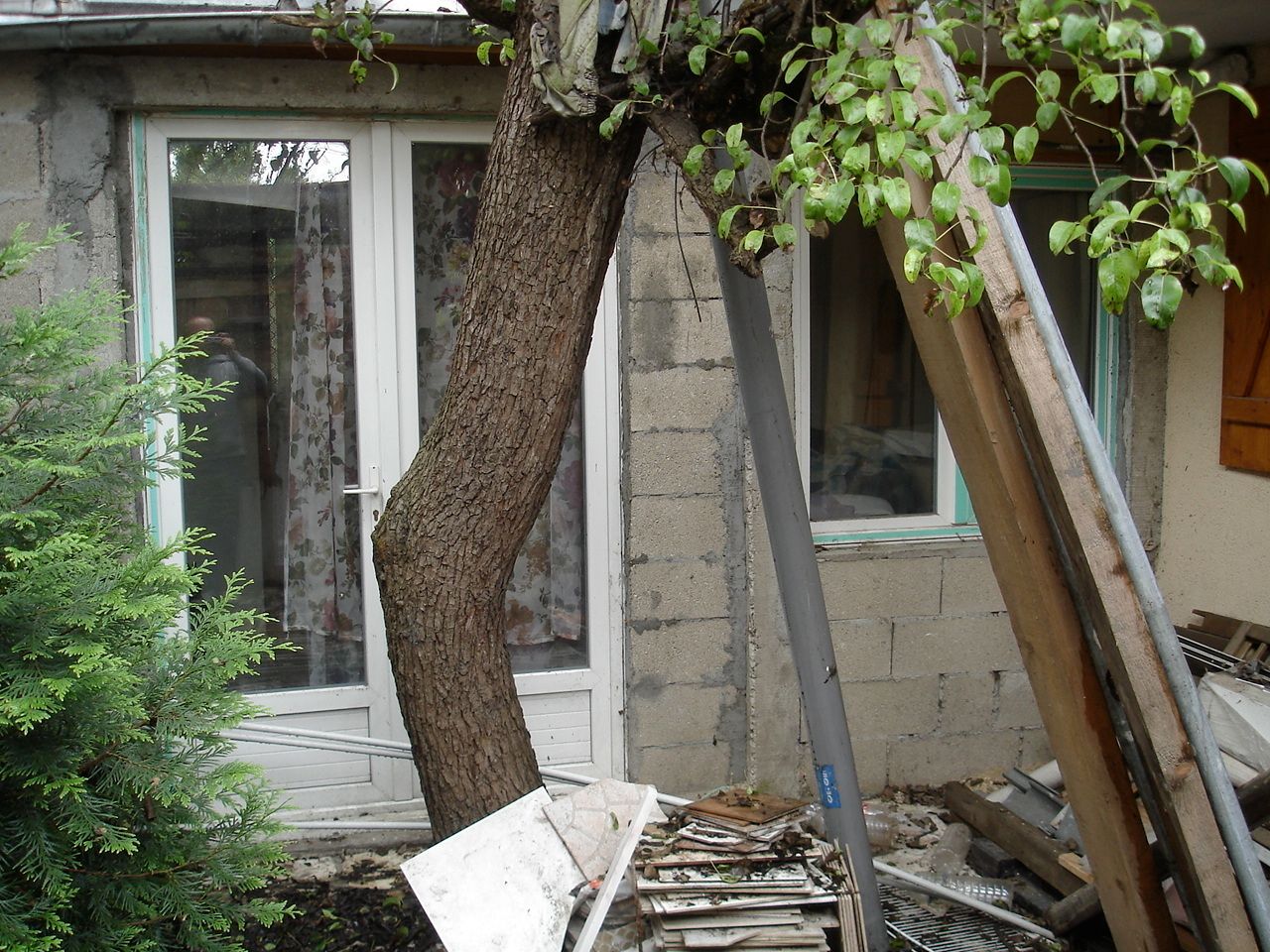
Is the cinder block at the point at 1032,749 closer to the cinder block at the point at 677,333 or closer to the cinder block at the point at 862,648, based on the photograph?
the cinder block at the point at 862,648

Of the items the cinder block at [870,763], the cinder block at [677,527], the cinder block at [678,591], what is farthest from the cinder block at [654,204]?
the cinder block at [870,763]

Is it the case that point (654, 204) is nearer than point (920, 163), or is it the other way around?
point (920, 163)

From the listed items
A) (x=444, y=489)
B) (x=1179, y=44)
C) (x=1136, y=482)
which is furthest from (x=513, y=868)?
(x=1179, y=44)

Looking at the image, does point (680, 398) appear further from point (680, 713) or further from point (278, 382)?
point (278, 382)

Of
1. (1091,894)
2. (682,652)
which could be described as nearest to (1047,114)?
(1091,894)

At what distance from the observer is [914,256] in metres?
1.84

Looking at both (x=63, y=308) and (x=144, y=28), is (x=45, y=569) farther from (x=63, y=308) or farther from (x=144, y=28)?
(x=144, y=28)

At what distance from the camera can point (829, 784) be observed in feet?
10.8

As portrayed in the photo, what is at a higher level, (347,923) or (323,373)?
(323,373)

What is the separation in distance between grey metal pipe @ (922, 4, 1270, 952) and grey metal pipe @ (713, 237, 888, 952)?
887mm

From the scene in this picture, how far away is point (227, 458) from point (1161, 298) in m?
3.50

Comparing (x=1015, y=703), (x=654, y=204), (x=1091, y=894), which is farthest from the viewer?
(x=1015, y=703)

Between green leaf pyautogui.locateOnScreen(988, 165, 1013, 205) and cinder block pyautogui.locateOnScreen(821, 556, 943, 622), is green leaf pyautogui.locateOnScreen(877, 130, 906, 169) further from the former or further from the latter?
cinder block pyautogui.locateOnScreen(821, 556, 943, 622)

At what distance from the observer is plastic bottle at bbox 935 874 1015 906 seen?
12.8 feet
